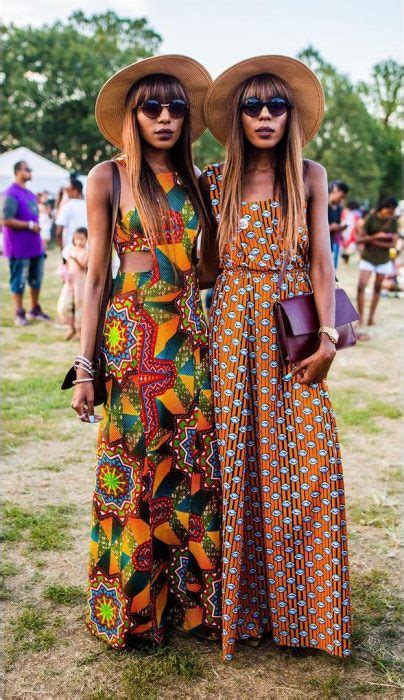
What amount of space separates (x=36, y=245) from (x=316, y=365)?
7.16 metres

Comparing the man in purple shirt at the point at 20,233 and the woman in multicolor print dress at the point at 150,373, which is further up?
the man in purple shirt at the point at 20,233

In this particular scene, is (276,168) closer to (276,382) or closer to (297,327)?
(297,327)

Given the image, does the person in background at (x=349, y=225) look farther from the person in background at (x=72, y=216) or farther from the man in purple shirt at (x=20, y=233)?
the man in purple shirt at (x=20, y=233)

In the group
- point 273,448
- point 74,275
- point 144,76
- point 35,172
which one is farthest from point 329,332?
point 35,172

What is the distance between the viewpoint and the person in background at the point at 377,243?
921cm

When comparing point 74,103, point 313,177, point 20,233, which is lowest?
point 313,177

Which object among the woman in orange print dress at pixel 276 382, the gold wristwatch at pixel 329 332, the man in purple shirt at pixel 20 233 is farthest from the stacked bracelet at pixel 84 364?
the man in purple shirt at pixel 20 233

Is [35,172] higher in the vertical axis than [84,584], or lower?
higher

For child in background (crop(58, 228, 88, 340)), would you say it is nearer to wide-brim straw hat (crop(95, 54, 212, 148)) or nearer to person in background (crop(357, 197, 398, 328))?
person in background (crop(357, 197, 398, 328))

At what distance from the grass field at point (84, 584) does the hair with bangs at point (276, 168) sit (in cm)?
165

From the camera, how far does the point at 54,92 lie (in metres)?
33.8

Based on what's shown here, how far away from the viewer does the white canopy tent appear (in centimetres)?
1992

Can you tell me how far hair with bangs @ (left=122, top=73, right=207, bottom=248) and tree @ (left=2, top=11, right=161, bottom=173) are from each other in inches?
1276

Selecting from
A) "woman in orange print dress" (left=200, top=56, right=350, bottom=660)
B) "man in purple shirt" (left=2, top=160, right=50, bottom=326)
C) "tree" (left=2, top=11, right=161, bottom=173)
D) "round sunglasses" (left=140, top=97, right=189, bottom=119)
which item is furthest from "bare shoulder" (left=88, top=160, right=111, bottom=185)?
"tree" (left=2, top=11, right=161, bottom=173)
